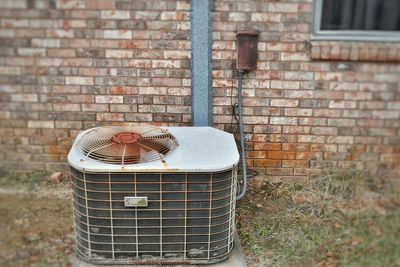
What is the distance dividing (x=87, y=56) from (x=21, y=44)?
52cm

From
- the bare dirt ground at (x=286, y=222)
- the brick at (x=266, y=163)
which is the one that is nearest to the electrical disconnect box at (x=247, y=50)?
the brick at (x=266, y=163)

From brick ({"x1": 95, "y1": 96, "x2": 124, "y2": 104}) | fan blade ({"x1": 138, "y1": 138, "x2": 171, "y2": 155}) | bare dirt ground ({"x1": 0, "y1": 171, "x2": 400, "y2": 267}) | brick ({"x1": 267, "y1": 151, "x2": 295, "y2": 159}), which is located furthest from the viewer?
brick ({"x1": 267, "y1": 151, "x2": 295, "y2": 159})

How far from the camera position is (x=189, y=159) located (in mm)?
2596

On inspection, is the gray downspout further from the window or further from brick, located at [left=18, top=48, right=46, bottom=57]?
brick, located at [left=18, top=48, right=46, bottom=57]

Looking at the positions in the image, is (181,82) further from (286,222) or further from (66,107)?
(286,222)

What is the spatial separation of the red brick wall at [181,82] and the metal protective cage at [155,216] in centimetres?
107

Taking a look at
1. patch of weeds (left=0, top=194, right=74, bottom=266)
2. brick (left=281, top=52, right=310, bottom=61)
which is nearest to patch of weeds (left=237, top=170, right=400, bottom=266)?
brick (left=281, top=52, right=310, bottom=61)

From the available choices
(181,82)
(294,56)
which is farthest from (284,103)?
(181,82)

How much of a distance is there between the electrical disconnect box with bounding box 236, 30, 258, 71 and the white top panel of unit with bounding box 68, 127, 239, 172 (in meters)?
0.70

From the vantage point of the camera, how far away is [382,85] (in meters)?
3.50

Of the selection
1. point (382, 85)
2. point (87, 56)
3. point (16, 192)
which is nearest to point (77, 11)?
point (87, 56)

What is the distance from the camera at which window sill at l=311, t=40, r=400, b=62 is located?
3.40 m

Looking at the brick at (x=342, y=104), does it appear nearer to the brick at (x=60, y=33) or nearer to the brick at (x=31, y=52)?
the brick at (x=60, y=33)

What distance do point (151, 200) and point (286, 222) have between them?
3.96 ft
